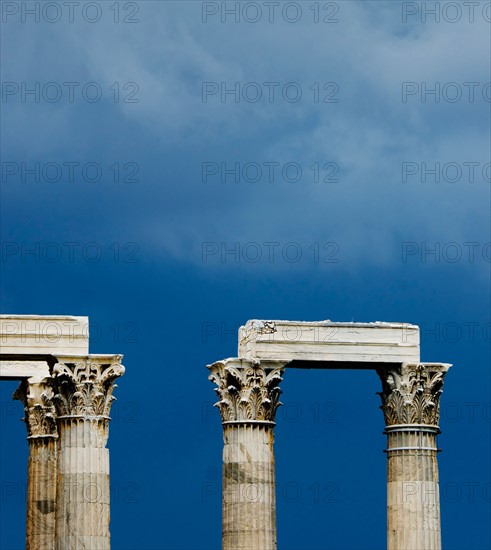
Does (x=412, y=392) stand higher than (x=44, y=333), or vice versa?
(x=44, y=333)

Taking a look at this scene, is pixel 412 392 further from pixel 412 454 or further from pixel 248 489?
pixel 248 489

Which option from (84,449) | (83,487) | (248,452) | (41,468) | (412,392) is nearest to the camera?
(248,452)

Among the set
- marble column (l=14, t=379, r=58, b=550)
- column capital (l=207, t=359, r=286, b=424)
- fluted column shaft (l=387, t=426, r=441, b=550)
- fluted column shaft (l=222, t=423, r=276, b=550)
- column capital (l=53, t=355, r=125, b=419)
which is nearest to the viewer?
fluted column shaft (l=222, t=423, r=276, b=550)

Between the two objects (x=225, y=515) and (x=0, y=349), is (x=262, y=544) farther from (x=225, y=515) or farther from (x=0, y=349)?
(x=0, y=349)

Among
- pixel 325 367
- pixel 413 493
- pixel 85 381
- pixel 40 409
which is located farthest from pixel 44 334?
pixel 413 493

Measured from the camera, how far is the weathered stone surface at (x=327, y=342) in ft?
276

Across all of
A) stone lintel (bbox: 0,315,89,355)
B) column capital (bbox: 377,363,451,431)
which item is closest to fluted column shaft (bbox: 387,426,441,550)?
column capital (bbox: 377,363,451,431)

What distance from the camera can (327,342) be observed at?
8475 cm

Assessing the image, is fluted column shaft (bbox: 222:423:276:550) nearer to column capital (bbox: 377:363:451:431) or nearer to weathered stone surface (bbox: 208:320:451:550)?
weathered stone surface (bbox: 208:320:451:550)

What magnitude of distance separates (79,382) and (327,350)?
924 centimetres

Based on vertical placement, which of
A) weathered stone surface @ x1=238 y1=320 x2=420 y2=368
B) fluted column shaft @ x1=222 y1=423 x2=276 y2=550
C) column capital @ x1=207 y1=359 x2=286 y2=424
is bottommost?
fluted column shaft @ x1=222 y1=423 x2=276 y2=550

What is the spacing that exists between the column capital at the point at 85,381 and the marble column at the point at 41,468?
6332 mm

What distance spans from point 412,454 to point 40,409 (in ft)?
50.9

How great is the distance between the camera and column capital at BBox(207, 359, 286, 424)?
276ft
